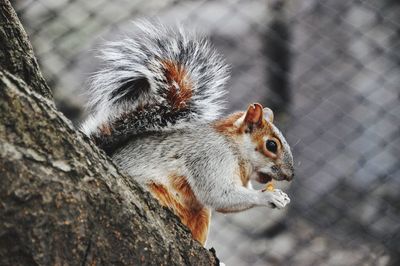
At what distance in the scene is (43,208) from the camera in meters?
0.96

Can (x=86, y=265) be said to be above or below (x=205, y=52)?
below

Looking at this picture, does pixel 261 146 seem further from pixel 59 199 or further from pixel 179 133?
pixel 59 199

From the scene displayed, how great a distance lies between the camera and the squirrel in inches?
61.2

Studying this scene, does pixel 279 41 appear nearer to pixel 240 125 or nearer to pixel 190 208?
pixel 240 125

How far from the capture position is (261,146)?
167cm

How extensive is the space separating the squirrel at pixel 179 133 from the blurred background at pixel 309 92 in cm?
121

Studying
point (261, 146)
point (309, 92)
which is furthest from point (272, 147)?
point (309, 92)

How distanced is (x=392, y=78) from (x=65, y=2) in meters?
1.28

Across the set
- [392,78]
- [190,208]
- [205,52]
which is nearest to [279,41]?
[392,78]

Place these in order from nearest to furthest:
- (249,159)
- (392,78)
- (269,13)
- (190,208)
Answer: (190,208), (249,159), (269,13), (392,78)

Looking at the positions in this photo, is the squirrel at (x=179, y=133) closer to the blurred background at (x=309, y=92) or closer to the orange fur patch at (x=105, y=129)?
the orange fur patch at (x=105, y=129)

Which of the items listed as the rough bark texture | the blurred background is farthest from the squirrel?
the blurred background

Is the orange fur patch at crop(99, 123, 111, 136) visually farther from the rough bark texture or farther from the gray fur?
the rough bark texture

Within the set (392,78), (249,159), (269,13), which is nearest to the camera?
(249,159)
